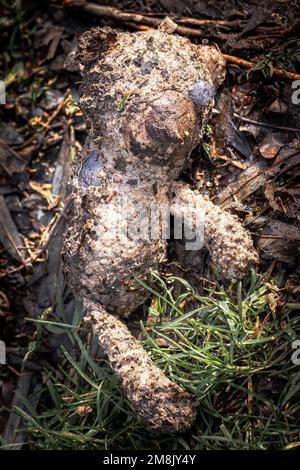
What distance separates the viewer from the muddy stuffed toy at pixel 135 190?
6.54 ft

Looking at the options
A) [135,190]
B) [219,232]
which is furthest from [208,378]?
[135,190]

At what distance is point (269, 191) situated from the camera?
2.16m

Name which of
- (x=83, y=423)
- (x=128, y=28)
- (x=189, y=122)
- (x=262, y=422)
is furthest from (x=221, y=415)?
(x=128, y=28)

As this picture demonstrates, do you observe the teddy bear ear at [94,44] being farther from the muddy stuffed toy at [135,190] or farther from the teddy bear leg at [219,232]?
the teddy bear leg at [219,232]

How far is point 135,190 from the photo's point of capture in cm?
208

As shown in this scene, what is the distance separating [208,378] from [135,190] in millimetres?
738

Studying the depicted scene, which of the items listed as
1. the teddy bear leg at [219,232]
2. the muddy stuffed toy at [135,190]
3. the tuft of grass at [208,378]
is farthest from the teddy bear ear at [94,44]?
the tuft of grass at [208,378]

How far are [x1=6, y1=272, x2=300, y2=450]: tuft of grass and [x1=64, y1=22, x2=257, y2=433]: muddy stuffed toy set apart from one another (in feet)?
0.34

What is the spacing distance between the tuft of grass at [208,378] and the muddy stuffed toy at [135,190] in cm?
10

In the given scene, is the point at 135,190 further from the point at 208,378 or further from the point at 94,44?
the point at 208,378

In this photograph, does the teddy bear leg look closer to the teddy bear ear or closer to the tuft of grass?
the tuft of grass

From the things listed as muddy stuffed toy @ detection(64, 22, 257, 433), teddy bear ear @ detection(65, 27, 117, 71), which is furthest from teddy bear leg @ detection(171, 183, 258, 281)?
teddy bear ear @ detection(65, 27, 117, 71)

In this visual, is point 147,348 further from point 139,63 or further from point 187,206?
point 139,63
